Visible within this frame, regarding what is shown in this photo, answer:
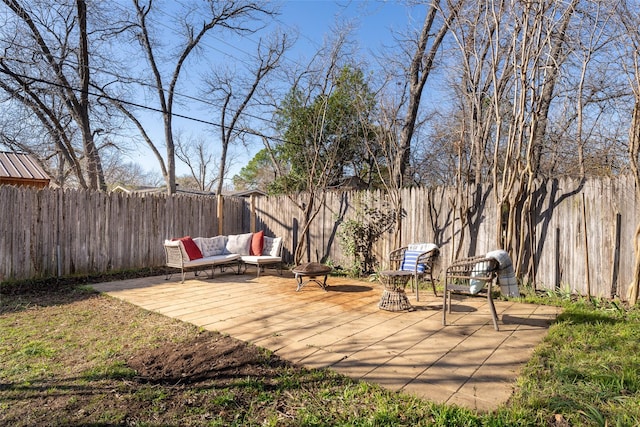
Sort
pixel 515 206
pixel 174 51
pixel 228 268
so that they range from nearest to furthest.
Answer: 1. pixel 515 206
2. pixel 228 268
3. pixel 174 51

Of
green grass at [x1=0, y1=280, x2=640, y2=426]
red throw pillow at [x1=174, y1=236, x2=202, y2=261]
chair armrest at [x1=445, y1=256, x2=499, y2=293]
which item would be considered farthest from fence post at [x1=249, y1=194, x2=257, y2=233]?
chair armrest at [x1=445, y1=256, x2=499, y2=293]

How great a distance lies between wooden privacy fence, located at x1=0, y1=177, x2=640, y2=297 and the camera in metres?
4.78

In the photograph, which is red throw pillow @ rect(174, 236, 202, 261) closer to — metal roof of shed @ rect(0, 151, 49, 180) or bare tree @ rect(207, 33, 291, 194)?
metal roof of shed @ rect(0, 151, 49, 180)

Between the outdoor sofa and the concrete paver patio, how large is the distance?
0.71 meters

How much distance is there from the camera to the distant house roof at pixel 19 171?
9820mm

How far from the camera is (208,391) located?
2.40m

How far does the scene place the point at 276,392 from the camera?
94.1 inches

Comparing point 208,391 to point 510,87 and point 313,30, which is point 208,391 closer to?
point 510,87

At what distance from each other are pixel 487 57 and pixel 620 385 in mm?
6195

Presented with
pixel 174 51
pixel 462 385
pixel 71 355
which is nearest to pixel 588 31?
pixel 462 385

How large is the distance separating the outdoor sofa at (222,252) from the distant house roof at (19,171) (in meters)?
6.02

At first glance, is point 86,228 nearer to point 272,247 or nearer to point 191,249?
point 191,249

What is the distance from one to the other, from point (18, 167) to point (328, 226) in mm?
9219

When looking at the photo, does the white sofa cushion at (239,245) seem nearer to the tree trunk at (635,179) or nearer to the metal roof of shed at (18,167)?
the tree trunk at (635,179)
